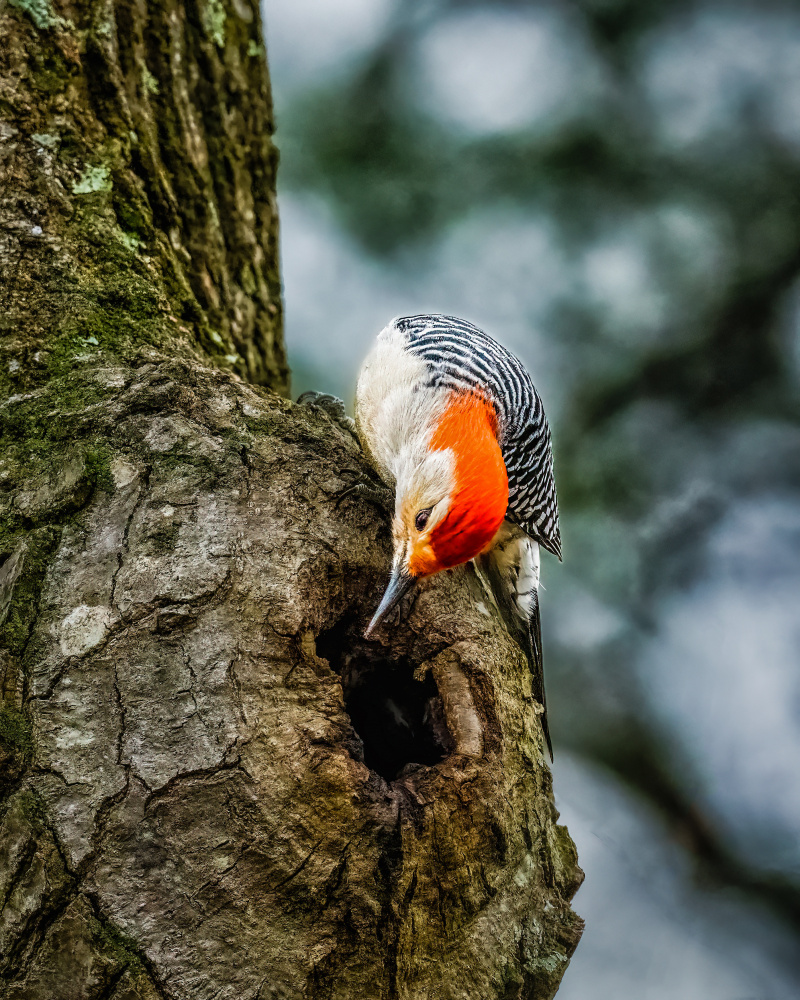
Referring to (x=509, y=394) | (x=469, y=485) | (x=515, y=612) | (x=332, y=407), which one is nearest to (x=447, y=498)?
(x=469, y=485)

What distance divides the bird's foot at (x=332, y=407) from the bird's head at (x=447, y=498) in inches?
10.2

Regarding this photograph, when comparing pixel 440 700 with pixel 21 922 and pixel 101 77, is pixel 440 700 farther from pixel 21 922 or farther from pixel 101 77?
pixel 101 77

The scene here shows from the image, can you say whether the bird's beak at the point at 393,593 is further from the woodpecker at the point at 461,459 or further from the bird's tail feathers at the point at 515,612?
the bird's tail feathers at the point at 515,612

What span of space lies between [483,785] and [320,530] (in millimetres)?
771

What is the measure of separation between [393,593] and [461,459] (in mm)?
751

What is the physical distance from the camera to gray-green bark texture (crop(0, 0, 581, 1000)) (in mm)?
1593

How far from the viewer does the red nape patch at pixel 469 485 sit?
7.64 feet

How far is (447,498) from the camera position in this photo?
2.50 meters

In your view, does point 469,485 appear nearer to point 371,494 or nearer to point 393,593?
point 371,494

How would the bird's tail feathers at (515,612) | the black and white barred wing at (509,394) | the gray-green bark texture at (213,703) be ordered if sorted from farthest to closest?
the black and white barred wing at (509,394), the bird's tail feathers at (515,612), the gray-green bark texture at (213,703)

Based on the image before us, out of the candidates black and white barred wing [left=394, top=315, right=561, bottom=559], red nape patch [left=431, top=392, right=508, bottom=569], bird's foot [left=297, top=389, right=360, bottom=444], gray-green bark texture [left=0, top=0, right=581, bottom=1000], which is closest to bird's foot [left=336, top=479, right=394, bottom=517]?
gray-green bark texture [left=0, top=0, right=581, bottom=1000]

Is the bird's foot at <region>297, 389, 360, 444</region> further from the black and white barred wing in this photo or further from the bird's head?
the black and white barred wing

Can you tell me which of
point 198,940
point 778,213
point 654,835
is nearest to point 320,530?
point 198,940

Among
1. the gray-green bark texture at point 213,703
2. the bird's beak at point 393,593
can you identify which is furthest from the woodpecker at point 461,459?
the gray-green bark texture at point 213,703
